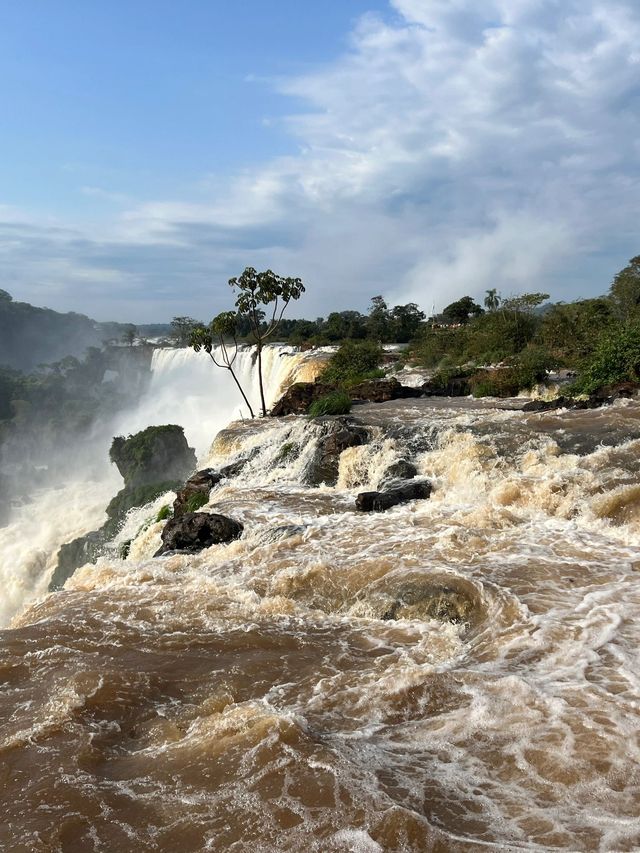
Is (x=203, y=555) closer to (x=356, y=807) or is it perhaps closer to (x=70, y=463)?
(x=356, y=807)

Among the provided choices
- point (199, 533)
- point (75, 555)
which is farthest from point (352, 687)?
point (75, 555)

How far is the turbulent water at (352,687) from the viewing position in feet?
11.8

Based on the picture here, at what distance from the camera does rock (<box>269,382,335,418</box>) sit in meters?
22.0

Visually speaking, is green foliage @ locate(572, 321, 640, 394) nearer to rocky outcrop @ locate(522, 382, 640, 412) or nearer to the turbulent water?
rocky outcrop @ locate(522, 382, 640, 412)

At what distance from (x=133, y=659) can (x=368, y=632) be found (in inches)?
95.0

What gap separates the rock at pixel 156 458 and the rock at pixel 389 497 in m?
13.6

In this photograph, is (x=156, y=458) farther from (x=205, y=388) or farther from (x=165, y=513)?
(x=205, y=388)

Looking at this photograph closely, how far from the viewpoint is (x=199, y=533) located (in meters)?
9.62

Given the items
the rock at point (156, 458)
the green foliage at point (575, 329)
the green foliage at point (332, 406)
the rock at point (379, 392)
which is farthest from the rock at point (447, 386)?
the rock at point (156, 458)

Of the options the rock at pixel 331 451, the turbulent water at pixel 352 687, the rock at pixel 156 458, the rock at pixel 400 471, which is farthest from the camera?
the rock at pixel 156 458

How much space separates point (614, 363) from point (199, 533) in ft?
46.0

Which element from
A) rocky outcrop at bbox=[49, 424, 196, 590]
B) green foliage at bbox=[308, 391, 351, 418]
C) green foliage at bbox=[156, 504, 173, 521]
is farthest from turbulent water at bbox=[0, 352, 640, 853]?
rocky outcrop at bbox=[49, 424, 196, 590]

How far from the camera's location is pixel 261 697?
5.14 m

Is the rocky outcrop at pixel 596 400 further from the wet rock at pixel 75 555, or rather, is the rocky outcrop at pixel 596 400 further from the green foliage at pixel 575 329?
the wet rock at pixel 75 555
